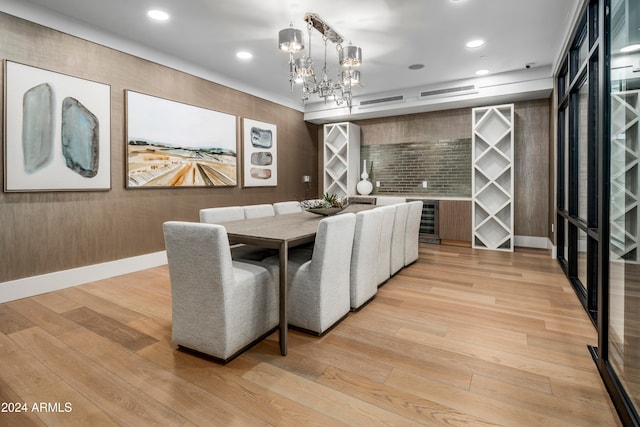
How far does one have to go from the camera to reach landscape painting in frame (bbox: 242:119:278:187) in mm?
5469

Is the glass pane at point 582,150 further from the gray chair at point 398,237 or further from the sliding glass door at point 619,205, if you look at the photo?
the gray chair at point 398,237

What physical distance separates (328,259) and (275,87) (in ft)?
13.7

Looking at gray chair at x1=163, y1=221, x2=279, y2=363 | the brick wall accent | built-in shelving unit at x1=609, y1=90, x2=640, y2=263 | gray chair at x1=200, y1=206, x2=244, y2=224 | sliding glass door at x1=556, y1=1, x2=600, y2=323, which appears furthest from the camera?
the brick wall accent

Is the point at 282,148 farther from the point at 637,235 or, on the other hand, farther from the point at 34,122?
the point at 637,235

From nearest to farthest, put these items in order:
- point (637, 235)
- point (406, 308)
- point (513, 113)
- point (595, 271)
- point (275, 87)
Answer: point (637, 235) → point (595, 271) → point (406, 308) → point (513, 113) → point (275, 87)

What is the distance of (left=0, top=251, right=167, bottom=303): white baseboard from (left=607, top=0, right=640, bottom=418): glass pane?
170 inches

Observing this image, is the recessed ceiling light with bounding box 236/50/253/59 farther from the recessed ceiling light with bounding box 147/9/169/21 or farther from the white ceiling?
the recessed ceiling light with bounding box 147/9/169/21

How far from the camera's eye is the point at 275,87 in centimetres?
559

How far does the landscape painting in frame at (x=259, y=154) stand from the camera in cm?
547

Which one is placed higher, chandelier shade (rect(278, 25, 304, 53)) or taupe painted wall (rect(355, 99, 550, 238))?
chandelier shade (rect(278, 25, 304, 53))

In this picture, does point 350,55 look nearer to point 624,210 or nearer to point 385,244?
point 385,244

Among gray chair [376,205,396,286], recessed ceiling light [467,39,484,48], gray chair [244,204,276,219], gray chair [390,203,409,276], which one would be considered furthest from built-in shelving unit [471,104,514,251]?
gray chair [244,204,276,219]

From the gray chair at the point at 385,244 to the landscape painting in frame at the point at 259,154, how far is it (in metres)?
2.88

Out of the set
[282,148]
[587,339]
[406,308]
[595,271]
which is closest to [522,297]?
[595,271]
